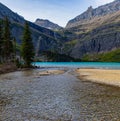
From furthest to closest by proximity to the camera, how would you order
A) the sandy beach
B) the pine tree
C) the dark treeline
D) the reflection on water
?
the pine tree < the dark treeline < the sandy beach < the reflection on water

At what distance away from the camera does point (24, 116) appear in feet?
72.1

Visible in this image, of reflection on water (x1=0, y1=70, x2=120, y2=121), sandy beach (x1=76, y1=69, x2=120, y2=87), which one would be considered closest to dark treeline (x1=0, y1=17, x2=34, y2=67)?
sandy beach (x1=76, y1=69, x2=120, y2=87)

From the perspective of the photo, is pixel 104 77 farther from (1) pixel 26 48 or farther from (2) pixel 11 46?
(2) pixel 11 46

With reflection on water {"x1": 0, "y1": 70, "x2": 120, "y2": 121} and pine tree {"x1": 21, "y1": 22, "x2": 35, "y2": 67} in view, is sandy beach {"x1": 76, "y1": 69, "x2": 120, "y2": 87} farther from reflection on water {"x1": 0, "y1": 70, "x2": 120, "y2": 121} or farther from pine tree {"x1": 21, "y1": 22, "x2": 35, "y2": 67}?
pine tree {"x1": 21, "y1": 22, "x2": 35, "y2": 67}

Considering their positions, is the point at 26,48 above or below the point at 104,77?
above

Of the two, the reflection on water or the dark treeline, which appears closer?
the reflection on water

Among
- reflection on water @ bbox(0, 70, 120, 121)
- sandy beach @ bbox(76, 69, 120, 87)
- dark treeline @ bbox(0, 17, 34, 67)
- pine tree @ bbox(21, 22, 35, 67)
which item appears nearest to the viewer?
reflection on water @ bbox(0, 70, 120, 121)

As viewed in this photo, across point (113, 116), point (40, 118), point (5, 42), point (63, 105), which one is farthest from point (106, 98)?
point (5, 42)

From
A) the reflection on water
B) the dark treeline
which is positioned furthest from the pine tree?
the reflection on water

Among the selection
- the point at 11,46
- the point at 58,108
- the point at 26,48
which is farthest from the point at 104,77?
the point at 11,46

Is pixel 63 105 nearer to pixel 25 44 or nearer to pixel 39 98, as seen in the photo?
pixel 39 98

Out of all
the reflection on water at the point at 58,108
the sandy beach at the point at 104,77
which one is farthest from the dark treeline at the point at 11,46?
the reflection on water at the point at 58,108

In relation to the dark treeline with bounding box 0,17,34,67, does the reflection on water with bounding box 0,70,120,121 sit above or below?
below

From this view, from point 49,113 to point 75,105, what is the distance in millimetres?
4517
